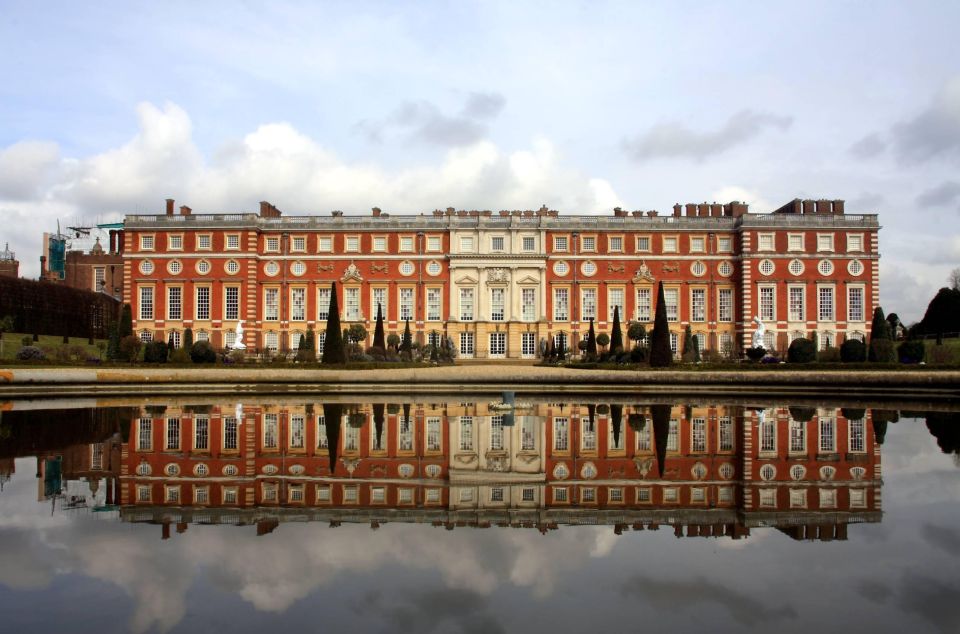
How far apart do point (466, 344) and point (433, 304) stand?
3.10 meters

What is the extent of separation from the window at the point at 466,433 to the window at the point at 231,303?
30187 mm

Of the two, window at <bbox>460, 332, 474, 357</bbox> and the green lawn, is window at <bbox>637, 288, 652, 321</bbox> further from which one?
the green lawn

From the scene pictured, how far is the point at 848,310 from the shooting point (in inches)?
1687

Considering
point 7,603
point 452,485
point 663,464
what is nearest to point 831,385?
point 663,464

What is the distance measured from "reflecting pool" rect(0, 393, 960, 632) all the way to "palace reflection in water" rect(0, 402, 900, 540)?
2.2 inches

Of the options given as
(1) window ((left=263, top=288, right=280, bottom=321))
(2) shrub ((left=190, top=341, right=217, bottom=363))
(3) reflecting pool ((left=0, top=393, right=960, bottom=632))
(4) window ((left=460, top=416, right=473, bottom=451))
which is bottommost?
(3) reflecting pool ((left=0, top=393, right=960, bottom=632))

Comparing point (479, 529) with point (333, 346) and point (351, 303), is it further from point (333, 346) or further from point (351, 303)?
point (351, 303)

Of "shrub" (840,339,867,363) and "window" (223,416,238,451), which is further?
"shrub" (840,339,867,363)

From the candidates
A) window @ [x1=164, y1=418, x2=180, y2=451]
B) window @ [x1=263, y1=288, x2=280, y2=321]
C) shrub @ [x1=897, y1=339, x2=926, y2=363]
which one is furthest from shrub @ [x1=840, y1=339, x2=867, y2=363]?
window @ [x1=263, y1=288, x2=280, y2=321]

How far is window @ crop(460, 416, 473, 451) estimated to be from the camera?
12.7 m

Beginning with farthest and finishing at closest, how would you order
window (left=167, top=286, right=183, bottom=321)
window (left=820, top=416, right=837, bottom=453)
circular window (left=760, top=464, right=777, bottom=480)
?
window (left=167, top=286, right=183, bottom=321)
window (left=820, top=416, right=837, bottom=453)
circular window (left=760, top=464, right=777, bottom=480)

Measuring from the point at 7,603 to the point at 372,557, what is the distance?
276 cm

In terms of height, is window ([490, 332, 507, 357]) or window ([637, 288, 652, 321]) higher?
window ([637, 288, 652, 321])

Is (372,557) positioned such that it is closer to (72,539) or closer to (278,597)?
(278,597)
